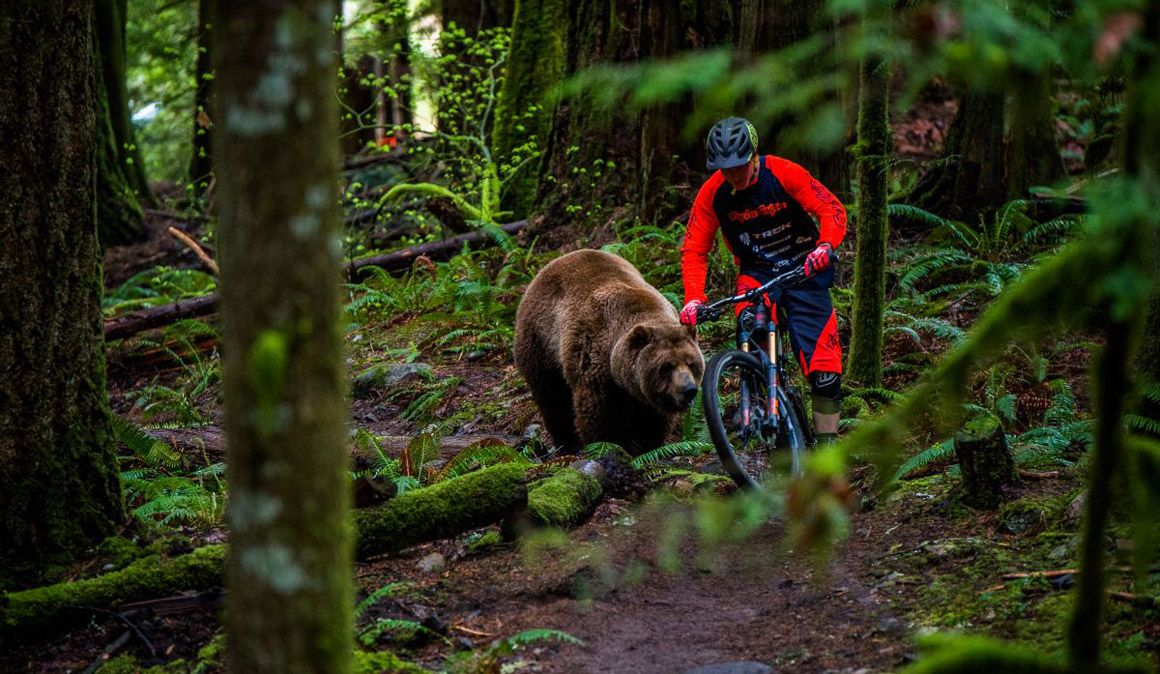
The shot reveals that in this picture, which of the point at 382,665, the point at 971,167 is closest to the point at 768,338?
the point at 382,665

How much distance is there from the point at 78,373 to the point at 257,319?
417 centimetres

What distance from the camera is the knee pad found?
8234 mm

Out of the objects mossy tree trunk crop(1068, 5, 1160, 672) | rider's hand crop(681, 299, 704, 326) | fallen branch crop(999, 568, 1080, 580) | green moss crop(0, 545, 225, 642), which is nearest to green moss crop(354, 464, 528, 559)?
Answer: green moss crop(0, 545, 225, 642)

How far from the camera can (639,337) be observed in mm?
8664

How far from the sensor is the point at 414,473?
8.27 m

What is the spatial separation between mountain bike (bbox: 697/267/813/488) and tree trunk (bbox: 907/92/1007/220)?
639 cm

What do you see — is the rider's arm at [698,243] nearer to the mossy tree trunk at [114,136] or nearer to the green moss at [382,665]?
the green moss at [382,665]

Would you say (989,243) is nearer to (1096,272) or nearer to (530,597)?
(530,597)

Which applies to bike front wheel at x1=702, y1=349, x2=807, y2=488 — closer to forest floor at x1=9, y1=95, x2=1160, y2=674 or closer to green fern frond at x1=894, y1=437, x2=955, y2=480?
forest floor at x1=9, y1=95, x2=1160, y2=674

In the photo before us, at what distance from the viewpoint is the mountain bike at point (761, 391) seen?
25.3 ft

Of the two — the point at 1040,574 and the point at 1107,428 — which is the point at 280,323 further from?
the point at 1040,574

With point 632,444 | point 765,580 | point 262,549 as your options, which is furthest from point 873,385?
point 262,549

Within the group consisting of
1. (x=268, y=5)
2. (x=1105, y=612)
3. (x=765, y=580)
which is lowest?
(x=765, y=580)

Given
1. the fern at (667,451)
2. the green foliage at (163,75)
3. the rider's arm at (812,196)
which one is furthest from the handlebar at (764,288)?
the green foliage at (163,75)
